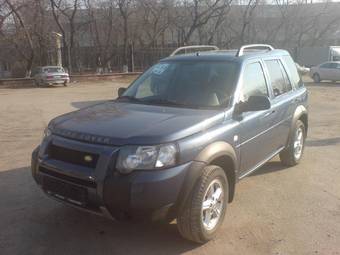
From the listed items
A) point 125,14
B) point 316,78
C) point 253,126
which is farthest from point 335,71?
point 253,126

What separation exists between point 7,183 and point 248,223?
347 cm

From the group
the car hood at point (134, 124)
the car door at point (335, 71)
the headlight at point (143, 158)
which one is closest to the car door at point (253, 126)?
the car hood at point (134, 124)

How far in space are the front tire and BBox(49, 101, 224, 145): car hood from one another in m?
0.48

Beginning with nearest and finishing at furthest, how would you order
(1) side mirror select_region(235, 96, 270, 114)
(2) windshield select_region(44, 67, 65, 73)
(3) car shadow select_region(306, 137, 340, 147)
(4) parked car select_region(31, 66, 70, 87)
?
1. (1) side mirror select_region(235, 96, 270, 114)
2. (3) car shadow select_region(306, 137, 340, 147)
3. (4) parked car select_region(31, 66, 70, 87)
4. (2) windshield select_region(44, 67, 65, 73)

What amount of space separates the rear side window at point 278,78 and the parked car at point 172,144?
0.33 ft

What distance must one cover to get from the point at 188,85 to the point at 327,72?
84.7ft

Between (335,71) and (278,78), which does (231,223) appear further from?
(335,71)

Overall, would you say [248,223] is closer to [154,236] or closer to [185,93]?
[154,236]

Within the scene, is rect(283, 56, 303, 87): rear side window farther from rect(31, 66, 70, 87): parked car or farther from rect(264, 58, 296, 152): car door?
rect(31, 66, 70, 87): parked car

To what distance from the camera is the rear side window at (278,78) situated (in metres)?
6.00

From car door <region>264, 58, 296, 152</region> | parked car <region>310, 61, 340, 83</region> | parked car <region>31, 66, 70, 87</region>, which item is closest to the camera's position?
car door <region>264, 58, 296, 152</region>

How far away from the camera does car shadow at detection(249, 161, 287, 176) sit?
6.68m

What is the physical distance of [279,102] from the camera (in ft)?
19.7

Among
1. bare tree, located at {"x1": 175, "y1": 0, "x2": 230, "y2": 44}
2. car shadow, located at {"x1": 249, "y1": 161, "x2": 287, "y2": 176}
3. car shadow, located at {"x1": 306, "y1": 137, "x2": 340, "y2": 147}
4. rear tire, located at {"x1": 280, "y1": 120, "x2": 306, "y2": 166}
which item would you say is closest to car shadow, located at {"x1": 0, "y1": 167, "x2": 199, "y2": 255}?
car shadow, located at {"x1": 249, "y1": 161, "x2": 287, "y2": 176}
